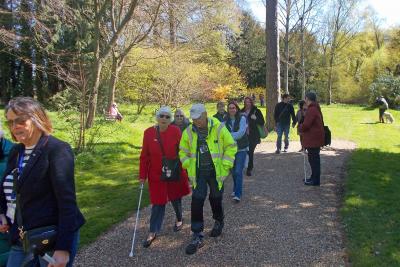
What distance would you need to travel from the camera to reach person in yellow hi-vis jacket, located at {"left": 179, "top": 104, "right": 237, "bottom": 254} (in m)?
5.13

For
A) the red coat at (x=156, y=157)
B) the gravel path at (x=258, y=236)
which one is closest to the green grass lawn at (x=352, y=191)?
the gravel path at (x=258, y=236)

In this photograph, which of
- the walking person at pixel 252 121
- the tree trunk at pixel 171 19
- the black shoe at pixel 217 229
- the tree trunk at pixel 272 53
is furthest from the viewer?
the tree trunk at pixel 171 19

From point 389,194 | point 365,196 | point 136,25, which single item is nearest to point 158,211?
point 365,196

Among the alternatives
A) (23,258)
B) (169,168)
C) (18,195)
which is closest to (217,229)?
(169,168)

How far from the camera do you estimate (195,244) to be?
5199 mm

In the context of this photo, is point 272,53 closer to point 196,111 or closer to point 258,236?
point 258,236

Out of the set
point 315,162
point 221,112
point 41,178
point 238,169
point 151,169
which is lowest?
point 315,162

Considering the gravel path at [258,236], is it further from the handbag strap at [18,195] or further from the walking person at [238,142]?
the handbag strap at [18,195]

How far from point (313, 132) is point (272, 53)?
9.01m

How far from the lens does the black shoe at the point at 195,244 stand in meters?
5.11

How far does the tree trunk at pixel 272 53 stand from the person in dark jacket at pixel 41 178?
48.1 ft

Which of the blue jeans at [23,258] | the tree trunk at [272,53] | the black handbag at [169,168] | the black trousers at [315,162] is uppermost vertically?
the tree trunk at [272,53]

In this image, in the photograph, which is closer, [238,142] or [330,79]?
[238,142]

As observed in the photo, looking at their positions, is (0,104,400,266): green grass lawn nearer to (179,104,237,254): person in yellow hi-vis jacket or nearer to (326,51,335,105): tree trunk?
(179,104,237,254): person in yellow hi-vis jacket
